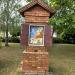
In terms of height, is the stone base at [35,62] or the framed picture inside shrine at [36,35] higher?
the framed picture inside shrine at [36,35]

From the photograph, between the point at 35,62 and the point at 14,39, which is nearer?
the point at 35,62

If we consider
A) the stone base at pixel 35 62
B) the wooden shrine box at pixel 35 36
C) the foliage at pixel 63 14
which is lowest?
the stone base at pixel 35 62

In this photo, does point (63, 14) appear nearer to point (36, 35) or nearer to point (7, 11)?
point (36, 35)

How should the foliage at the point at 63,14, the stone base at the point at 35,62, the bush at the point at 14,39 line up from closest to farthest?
the stone base at the point at 35,62 < the foliage at the point at 63,14 < the bush at the point at 14,39

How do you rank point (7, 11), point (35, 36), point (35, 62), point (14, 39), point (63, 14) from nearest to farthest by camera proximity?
point (35, 62), point (35, 36), point (63, 14), point (7, 11), point (14, 39)

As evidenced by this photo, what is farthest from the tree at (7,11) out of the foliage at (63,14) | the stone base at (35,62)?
the stone base at (35,62)

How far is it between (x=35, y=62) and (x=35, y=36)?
1.17m

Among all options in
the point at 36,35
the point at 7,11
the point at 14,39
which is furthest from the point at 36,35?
the point at 14,39

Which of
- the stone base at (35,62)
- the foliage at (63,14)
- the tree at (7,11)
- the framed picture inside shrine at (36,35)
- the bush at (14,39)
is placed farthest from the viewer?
the bush at (14,39)

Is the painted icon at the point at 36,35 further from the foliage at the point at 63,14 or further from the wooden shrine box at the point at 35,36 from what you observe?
the foliage at the point at 63,14

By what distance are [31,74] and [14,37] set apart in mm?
26988

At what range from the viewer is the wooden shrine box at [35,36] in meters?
12.5

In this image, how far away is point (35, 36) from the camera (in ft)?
41.6

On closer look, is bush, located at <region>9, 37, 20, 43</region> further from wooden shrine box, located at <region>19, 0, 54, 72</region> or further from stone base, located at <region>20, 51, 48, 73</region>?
stone base, located at <region>20, 51, 48, 73</region>
